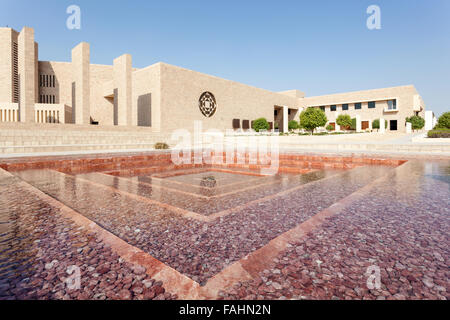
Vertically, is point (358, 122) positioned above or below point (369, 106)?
below

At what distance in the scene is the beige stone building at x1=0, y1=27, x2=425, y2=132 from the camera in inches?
759

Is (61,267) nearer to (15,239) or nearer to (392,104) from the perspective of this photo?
(15,239)

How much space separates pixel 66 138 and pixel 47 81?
1777cm

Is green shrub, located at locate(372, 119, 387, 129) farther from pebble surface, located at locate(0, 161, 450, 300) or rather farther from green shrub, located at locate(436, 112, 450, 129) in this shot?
pebble surface, located at locate(0, 161, 450, 300)

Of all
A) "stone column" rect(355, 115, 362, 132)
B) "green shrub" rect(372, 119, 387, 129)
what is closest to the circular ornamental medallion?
"stone column" rect(355, 115, 362, 132)

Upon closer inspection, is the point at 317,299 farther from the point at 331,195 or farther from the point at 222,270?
the point at 331,195

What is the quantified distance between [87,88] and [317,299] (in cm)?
2250

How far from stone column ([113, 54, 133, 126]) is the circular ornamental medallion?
23.1 ft

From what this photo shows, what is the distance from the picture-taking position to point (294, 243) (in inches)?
97.1

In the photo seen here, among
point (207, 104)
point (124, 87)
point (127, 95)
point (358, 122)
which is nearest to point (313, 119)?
point (207, 104)

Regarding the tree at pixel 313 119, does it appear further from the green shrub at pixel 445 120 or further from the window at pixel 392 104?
the window at pixel 392 104

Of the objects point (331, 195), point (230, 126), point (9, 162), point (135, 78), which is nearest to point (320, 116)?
point (230, 126)

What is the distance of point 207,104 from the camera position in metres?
25.8
